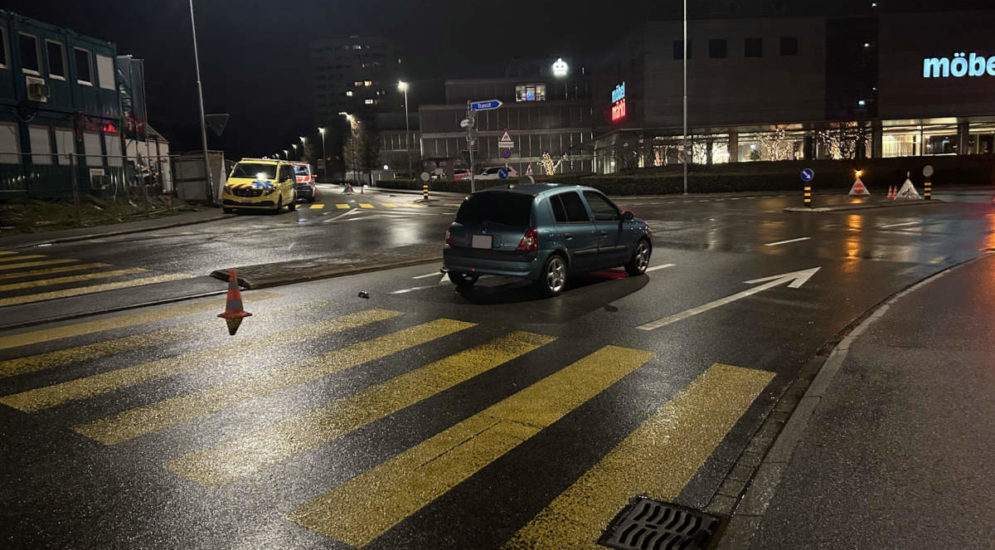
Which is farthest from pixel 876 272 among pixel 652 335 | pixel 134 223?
pixel 134 223

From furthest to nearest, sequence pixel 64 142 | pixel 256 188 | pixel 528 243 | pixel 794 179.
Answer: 1. pixel 794 179
2. pixel 64 142
3. pixel 256 188
4. pixel 528 243

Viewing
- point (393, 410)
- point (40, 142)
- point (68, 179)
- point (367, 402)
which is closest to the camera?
point (393, 410)

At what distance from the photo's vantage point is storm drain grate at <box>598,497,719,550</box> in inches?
138

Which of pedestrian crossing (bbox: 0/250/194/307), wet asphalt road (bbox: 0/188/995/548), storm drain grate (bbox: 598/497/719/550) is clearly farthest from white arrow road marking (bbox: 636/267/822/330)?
pedestrian crossing (bbox: 0/250/194/307)

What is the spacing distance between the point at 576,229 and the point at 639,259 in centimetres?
198

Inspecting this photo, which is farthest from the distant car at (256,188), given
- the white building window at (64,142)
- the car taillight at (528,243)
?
the car taillight at (528,243)

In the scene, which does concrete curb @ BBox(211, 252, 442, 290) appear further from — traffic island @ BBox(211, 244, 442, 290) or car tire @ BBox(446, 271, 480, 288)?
car tire @ BBox(446, 271, 480, 288)

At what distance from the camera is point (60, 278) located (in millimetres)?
12359

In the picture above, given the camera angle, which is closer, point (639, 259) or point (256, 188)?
point (639, 259)

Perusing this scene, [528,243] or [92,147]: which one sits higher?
[92,147]

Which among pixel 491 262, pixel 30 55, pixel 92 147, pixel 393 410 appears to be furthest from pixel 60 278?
pixel 92 147

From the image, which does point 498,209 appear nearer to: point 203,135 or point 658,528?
point 658,528

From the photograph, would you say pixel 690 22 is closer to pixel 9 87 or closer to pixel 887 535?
pixel 9 87

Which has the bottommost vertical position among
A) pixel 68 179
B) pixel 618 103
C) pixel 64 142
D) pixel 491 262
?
pixel 491 262
